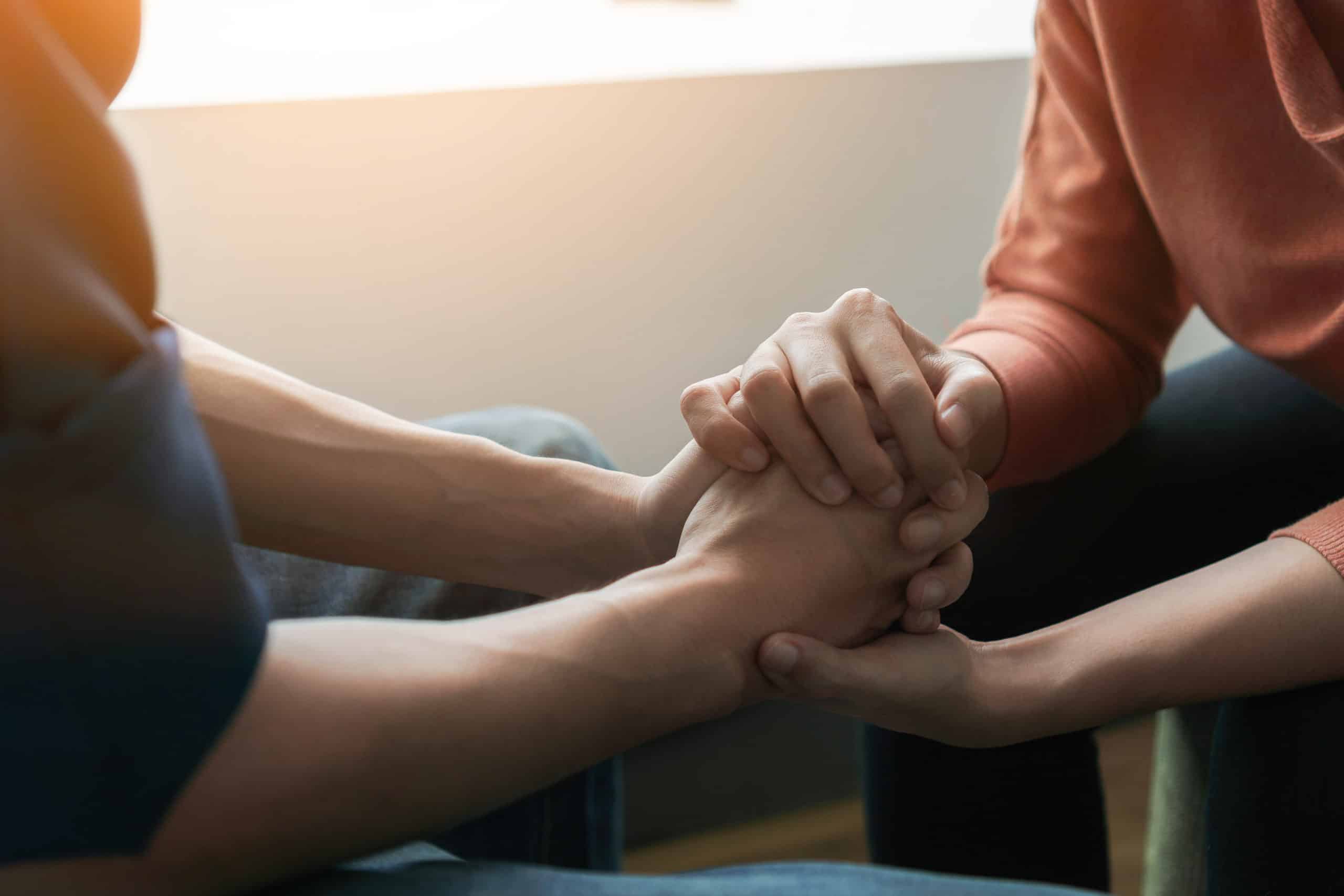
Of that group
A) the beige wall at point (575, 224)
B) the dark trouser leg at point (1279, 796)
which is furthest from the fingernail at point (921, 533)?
the beige wall at point (575, 224)

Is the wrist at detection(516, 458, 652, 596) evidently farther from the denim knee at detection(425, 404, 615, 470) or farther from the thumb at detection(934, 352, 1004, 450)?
the thumb at detection(934, 352, 1004, 450)

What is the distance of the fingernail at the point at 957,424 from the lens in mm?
727

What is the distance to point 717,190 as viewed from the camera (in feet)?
4.69

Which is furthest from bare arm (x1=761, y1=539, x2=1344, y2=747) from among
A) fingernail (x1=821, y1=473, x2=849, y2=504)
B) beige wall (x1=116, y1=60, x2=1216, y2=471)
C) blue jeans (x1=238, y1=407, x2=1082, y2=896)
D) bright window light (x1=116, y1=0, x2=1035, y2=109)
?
bright window light (x1=116, y1=0, x2=1035, y2=109)

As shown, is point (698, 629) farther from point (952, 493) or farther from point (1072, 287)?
point (1072, 287)

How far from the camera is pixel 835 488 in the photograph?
741 millimetres

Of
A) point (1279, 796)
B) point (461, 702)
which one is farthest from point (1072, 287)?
point (461, 702)

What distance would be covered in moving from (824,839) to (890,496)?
900mm

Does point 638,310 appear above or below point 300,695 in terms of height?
above

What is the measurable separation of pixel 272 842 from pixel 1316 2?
85 centimetres

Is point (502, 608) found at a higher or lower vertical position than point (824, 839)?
higher

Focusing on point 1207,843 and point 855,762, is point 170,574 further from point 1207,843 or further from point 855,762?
point 855,762

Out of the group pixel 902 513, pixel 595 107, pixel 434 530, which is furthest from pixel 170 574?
pixel 595 107

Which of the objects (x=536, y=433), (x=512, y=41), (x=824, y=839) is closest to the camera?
(x=536, y=433)
